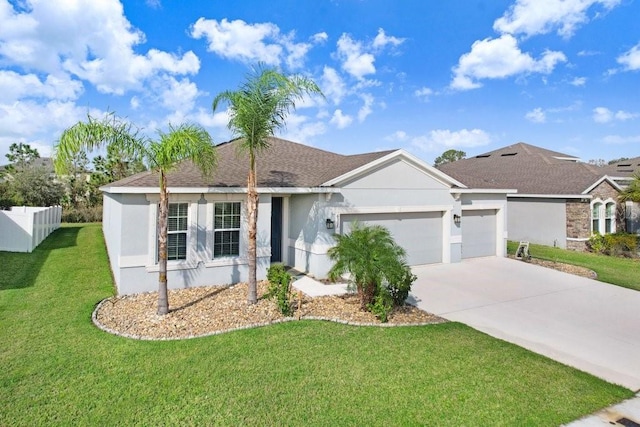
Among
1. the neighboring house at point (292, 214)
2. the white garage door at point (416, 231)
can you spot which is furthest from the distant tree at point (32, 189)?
the white garage door at point (416, 231)

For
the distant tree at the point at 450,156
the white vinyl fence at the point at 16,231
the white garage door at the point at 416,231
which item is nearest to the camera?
the white garage door at the point at 416,231

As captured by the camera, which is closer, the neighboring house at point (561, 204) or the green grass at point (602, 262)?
the green grass at point (602, 262)

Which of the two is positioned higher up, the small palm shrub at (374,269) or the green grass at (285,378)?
the small palm shrub at (374,269)

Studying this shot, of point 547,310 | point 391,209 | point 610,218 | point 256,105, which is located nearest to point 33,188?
point 256,105

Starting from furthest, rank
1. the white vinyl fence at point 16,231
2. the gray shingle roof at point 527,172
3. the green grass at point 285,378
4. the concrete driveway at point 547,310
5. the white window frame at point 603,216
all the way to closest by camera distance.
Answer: the gray shingle roof at point 527,172 → the white window frame at point 603,216 → the white vinyl fence at point 16,231 → the concrete driveway at point 547,310 → the green grass at point 285,378

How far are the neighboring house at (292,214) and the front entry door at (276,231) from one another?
38mm

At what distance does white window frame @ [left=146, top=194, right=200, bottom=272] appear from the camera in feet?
30.3

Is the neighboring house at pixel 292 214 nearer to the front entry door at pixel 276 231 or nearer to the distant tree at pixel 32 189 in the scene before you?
the front entry door at pixel 276 231

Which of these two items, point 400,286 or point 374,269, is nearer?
point 374,269

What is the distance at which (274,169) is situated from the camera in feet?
40.8

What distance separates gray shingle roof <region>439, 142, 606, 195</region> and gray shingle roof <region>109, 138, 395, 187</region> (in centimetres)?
621

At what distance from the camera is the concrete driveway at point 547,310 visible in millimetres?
6445

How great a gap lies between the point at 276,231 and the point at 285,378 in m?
8.29

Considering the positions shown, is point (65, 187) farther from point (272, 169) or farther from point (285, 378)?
point (285, 378)
